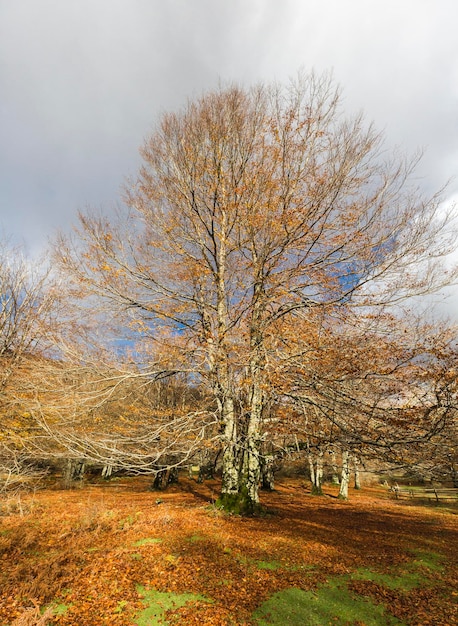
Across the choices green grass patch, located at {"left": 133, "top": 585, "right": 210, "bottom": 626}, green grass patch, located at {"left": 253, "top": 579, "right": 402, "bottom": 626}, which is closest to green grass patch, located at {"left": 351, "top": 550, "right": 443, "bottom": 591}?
green grass patch, located at {"left": 253, "top": 579, "right": 402, "bottom": 626}

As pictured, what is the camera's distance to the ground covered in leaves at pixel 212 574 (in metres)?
4.17

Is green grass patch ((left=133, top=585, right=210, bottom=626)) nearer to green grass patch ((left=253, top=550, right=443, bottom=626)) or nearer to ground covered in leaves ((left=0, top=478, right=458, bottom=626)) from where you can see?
ground covered in leaves ((left=0, top=478, right=458, bottom=626))

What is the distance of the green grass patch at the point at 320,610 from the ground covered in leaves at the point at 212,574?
16 mm

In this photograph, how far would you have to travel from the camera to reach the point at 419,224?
807 cm

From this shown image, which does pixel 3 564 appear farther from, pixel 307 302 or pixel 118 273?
pixel 307 302

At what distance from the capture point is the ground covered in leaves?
4168 mm

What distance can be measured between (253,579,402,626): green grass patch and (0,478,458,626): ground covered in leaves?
16mm

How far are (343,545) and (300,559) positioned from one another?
6.37 feet

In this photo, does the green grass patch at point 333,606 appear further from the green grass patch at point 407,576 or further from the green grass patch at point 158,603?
the green grass patch at point 158,603

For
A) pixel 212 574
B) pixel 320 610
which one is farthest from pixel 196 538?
pixel 320 610

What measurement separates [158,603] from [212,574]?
1.21 meters

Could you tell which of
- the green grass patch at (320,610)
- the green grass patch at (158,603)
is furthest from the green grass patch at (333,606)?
the green grass patch at (158,603)

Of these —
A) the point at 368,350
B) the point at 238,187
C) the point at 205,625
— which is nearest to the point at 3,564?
the point at 205,625

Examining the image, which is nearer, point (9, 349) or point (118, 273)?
point (118, 273)
